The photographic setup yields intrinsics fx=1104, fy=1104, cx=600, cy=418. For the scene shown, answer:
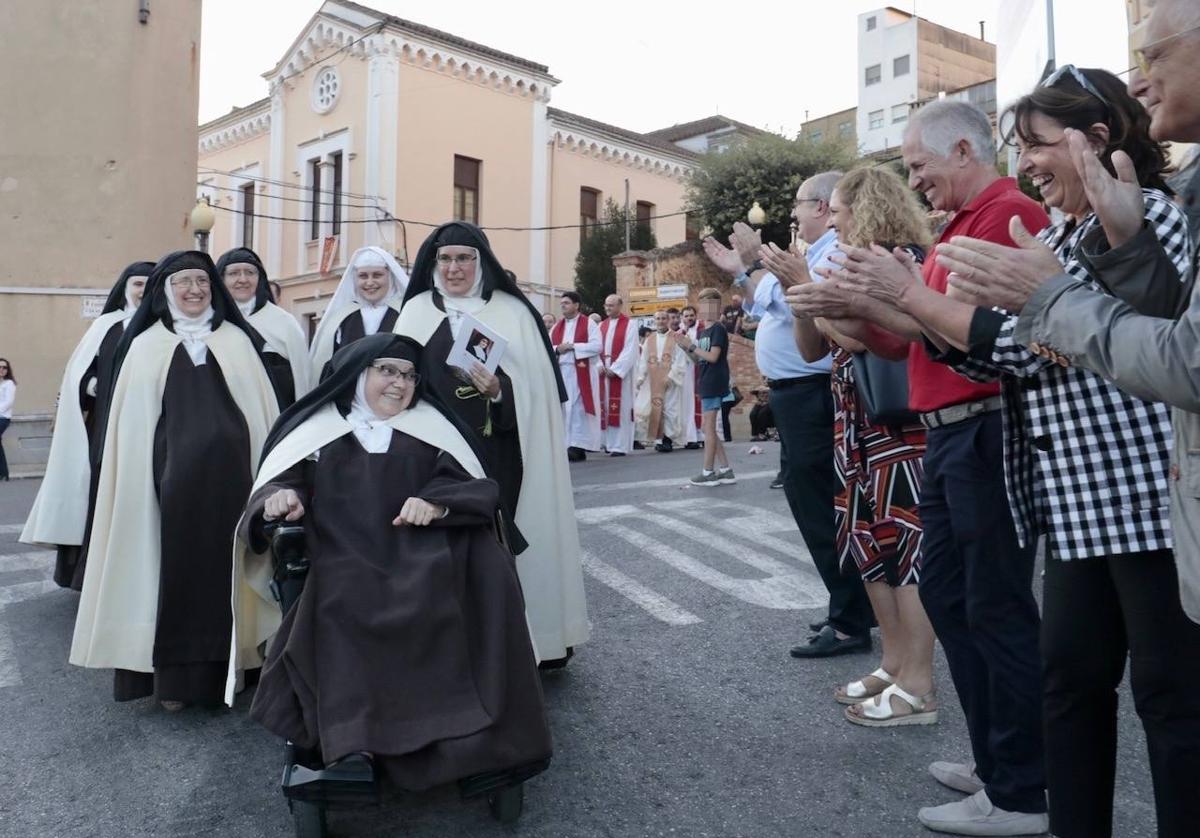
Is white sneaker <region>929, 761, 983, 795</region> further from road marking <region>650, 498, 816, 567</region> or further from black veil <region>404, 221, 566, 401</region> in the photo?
road marking <region>650, 498, 816, 567</region>

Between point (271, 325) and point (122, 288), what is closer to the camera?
point (271, 325)

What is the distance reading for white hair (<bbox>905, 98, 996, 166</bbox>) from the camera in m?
3.29

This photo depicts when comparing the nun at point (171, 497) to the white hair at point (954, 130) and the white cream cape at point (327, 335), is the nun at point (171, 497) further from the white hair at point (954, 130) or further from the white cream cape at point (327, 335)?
the white hair at point (954, 130)

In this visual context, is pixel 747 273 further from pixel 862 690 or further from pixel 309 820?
pixel 309 820

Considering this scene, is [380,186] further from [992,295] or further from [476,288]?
[992,295]

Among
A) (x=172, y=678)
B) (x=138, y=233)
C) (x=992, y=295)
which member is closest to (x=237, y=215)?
(x=138, y=233)

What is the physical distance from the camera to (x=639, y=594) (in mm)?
6418

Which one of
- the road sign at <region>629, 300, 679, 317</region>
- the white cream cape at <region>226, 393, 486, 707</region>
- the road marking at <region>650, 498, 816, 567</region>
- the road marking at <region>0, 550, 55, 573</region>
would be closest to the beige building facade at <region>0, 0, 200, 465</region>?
the road marking at <region>0, 550, 55, 573</region>

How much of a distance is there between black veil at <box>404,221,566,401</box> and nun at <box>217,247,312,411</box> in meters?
0.97

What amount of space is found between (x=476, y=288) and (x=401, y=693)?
242 centimetres

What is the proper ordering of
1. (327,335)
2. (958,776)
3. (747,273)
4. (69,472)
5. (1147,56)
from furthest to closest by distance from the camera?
(327,335), (69,472), (747,273), (958,776), (1147,56)

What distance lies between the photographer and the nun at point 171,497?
15.1 ft

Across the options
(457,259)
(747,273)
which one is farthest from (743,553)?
(457,259)

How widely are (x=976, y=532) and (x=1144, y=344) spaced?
1323 mm
